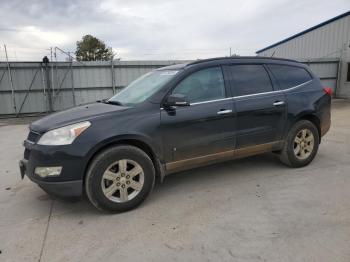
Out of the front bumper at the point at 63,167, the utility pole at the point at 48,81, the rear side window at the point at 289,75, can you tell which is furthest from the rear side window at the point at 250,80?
the utility pole at the point at 48,81

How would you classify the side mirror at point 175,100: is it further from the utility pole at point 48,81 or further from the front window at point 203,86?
the utility pole at point 48,81

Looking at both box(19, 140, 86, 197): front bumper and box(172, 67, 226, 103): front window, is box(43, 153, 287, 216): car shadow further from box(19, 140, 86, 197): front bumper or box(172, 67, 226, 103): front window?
box(172, 67, 226, 103): front window

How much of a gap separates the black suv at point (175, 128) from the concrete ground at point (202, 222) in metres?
0.36

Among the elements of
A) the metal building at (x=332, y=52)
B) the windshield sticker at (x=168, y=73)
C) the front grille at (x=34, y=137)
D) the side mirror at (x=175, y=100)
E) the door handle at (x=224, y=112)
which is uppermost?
the metal building at (x=332, y=52)

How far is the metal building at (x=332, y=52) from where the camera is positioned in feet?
53.9

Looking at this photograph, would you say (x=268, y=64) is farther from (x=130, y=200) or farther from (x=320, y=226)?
(x=130, y=200)

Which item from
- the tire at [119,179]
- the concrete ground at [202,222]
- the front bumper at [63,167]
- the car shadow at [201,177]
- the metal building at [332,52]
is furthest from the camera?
the metal building at [332,52]

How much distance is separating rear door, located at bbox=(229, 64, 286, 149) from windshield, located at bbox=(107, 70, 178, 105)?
93 cm

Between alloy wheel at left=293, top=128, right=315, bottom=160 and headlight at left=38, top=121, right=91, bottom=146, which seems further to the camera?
alloy wheel at left=293, top=128, right=315, bottom=160

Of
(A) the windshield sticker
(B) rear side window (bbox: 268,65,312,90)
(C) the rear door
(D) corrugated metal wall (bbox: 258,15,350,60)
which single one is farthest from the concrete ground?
(D) corrugated metal wall (bbox: 258,15,350,60)

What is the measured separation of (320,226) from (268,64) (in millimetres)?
2524

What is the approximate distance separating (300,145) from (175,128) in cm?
225

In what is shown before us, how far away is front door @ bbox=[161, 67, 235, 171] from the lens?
11.5ft

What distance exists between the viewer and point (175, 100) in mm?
3391
